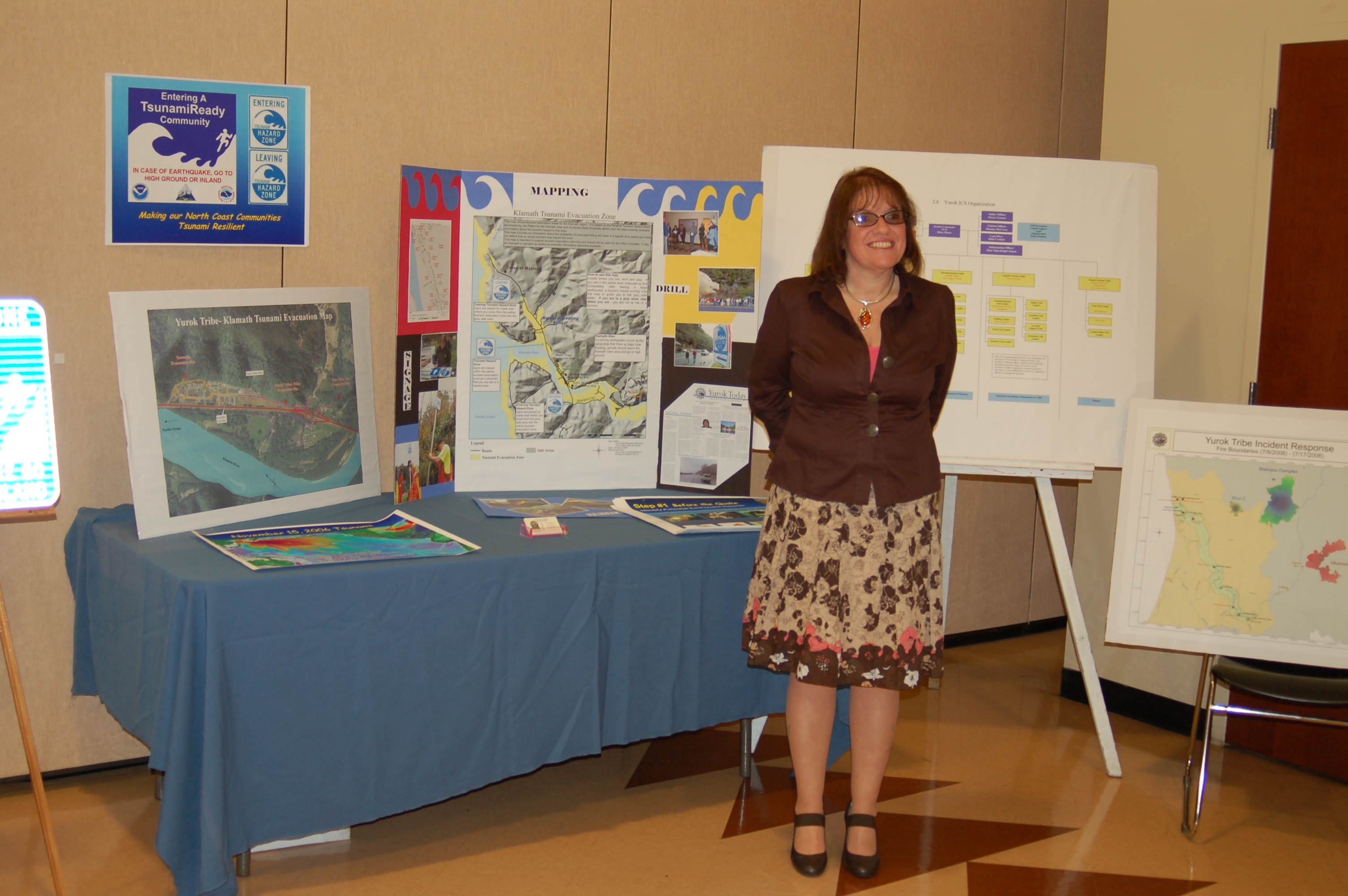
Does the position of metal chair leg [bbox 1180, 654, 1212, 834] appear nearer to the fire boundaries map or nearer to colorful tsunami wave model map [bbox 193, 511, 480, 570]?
the fire boundaries map

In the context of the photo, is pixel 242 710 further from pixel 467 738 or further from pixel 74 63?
pixel 74 63

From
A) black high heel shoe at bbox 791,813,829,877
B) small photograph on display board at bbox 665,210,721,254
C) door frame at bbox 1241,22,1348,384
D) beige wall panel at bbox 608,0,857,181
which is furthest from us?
beige wall panel at bbox 608,0,857,181

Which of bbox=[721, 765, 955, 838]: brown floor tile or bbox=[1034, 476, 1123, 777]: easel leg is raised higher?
bbox=[1034, 476, 1123, 777]: easel leg

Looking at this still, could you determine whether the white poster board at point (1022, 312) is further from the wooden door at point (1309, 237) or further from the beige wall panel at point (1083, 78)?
the beige wall panel at point (1083, 78)

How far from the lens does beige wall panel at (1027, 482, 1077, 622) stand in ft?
15.2

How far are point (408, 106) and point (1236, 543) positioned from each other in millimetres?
2453

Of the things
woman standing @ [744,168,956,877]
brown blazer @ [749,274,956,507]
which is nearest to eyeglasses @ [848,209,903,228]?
woman standing @ [744,168,956,877]

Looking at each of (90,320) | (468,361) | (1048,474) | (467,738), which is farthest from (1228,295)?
(90,320)

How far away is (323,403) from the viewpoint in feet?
9.09

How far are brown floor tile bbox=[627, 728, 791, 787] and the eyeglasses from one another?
1.42 meters

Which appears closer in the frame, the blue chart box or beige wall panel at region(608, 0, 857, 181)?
the blue chart box

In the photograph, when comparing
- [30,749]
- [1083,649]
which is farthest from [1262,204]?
[30,749]

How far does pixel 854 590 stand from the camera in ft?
7.91

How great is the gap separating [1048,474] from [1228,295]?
835 mm
